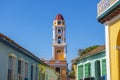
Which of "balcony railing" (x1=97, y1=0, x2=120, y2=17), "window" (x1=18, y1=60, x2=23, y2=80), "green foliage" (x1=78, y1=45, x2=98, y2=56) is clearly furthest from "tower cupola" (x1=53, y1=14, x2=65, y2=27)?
"balcony railing" (x1=97, y1=0, x2=120, y2=17)

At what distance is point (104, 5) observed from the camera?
13797mm

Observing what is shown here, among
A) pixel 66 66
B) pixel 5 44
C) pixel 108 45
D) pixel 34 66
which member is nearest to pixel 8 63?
pixel 5 44

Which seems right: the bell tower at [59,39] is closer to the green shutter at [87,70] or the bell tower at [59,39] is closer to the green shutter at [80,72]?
the green shutter at [80,72]

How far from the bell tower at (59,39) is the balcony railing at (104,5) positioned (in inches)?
2568

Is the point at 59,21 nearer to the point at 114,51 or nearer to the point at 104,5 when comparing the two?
the point at 104,5

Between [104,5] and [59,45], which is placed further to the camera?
[59,45]

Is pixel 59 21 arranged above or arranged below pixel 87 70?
above

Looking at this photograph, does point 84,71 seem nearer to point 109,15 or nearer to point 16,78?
point 16,78

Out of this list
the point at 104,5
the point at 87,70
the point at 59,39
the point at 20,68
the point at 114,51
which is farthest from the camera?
the point at 59,39

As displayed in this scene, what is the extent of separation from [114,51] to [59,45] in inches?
2652

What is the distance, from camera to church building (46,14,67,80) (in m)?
77.8

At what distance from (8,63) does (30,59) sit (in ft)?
20.4

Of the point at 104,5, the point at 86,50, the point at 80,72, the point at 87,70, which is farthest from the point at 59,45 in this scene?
the point at 104,5

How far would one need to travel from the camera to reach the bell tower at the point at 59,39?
3164 inches
